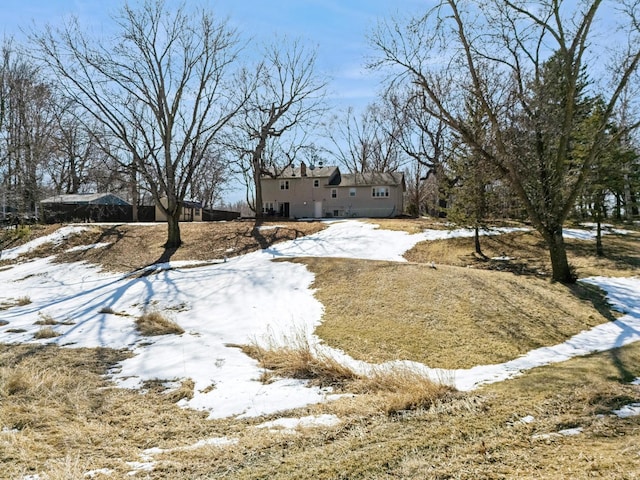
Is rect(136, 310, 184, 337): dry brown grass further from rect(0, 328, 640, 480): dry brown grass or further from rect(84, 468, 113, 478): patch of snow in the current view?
rect(84, 468, 113, 478): patch of snow

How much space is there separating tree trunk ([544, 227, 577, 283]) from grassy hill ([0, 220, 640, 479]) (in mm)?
3324

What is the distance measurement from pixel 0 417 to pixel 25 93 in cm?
2766

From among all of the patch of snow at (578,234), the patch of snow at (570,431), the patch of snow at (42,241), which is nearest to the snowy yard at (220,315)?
the patch of snow at (578,234)

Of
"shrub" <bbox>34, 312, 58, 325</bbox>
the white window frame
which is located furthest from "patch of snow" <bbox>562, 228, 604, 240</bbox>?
the white window frame

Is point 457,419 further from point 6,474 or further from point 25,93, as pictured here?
point 25,93

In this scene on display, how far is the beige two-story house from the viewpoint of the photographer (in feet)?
127

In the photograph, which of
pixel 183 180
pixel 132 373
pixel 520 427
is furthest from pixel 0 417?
pixel 183 180

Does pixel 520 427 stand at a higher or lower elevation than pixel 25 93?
lower

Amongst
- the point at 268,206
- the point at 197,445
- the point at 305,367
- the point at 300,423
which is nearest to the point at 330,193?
the point at 268,206

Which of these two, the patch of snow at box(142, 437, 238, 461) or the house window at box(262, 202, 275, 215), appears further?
the house window at box(262, 202, 275, 215)

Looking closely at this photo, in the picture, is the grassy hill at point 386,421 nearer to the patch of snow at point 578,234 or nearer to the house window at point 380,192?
the patch of snow at point 578,234

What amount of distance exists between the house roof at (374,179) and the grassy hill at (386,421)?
29.7m

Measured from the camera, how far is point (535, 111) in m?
13.7

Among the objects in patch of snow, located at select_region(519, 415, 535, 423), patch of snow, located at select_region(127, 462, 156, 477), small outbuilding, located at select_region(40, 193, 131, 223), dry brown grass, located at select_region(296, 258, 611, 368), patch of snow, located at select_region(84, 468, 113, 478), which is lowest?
dry brown grass, located at select_region(296, 258, 611, 368)
